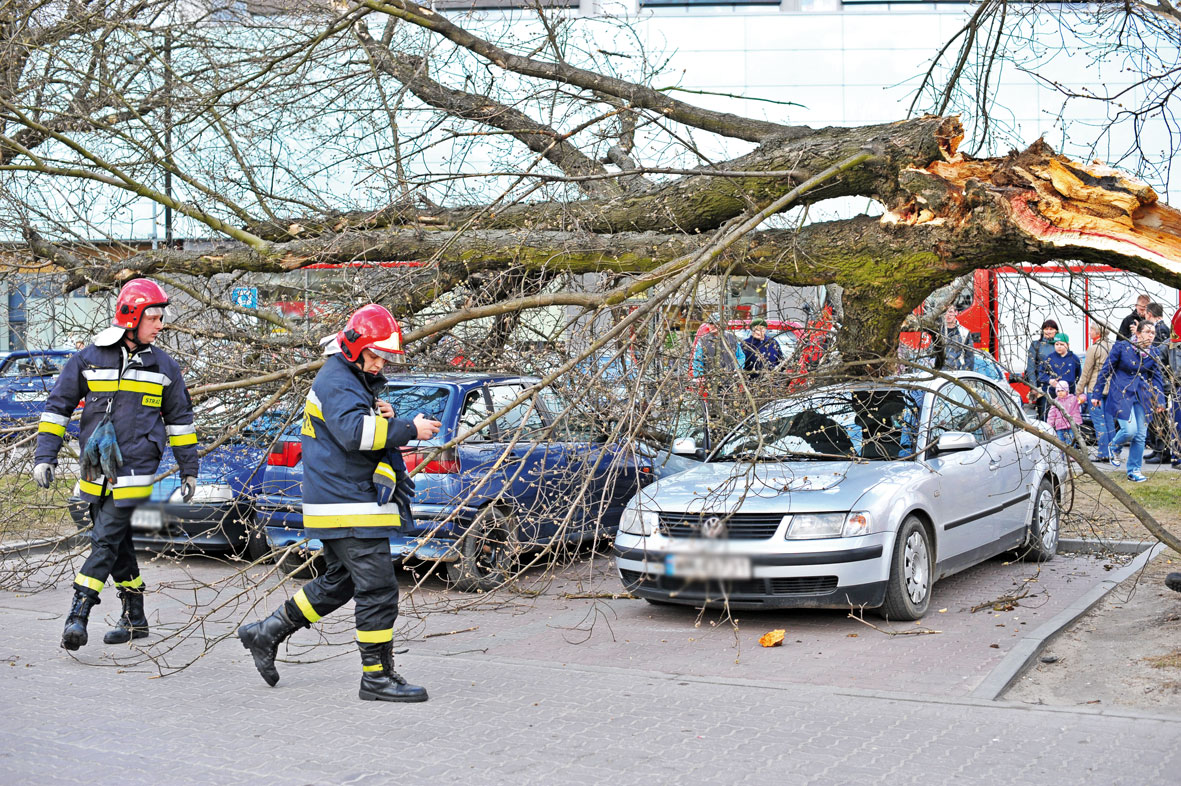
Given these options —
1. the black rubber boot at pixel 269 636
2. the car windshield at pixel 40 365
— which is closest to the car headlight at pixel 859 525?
the black rubber boot at pixel 269 636

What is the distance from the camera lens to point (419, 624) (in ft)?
24.3

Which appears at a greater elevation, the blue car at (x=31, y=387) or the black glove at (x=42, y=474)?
the blue car at (x=31, y=387)

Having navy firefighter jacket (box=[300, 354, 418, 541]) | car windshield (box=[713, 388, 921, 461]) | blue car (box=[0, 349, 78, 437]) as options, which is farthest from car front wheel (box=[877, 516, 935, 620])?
blue car (box=[0, 349, 78, 437])

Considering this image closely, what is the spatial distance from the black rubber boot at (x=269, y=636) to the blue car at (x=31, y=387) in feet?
11.7

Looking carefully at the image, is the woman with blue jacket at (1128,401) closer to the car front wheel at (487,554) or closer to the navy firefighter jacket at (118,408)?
the car front wheel at (487,554)

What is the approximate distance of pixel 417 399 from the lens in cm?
863

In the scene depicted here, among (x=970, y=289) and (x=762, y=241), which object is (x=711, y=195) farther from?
(x=970, y=289)

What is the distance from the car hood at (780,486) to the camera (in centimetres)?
683

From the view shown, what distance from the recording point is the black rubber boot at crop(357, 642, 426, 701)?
5.53 meters

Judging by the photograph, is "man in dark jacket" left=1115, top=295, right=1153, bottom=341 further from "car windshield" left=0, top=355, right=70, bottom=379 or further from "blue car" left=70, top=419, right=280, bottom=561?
"car windshield" left=0, top=355, right=70, bottom=379

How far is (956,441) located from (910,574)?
88 centimetres

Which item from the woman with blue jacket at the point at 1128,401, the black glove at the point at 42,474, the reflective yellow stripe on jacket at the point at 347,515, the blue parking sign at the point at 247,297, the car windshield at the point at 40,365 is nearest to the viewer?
the reflective yellow stripe on jacket at the point at 347,515

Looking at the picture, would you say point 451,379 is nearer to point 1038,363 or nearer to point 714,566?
point 1038,363

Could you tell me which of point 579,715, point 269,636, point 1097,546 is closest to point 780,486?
point 579,715
